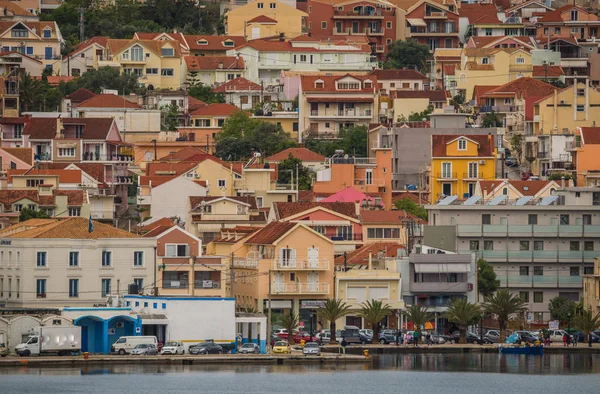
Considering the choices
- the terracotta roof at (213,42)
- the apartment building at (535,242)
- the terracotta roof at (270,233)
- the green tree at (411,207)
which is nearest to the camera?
the terracotta roof at (270,233)

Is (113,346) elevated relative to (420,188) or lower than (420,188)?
lower

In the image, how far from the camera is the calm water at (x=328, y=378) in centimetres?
9531

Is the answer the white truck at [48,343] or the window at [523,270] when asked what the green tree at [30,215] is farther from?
the window at [523,270]

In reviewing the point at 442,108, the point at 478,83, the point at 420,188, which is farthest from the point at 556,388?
the point at 478,83

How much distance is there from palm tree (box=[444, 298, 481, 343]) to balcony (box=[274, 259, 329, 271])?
848 centimetres

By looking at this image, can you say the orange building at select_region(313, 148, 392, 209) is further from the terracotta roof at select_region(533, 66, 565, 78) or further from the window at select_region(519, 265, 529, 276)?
the terracotta roof at select_region(533, 66, 565, 78)

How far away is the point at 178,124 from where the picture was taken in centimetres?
17325

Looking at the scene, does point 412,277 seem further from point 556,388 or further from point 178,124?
point 178,124

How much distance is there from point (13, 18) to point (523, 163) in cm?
5860

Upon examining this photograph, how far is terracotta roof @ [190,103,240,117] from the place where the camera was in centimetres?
17088

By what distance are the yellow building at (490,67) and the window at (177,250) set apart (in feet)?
210

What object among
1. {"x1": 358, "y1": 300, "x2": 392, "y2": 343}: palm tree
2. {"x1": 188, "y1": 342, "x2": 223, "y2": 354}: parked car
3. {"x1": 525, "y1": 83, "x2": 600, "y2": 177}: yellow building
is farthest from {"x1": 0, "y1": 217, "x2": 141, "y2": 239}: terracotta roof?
{"x1": 525, "y1": 83, "x2": 600, "y2": 177}: yellow building

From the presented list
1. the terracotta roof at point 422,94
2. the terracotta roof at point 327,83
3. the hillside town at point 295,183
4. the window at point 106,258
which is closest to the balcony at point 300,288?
the hillside town at point 295,183

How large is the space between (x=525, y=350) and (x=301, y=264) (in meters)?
14.9
